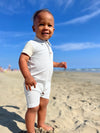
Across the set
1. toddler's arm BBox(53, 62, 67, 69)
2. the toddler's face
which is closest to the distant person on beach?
the toddler's face

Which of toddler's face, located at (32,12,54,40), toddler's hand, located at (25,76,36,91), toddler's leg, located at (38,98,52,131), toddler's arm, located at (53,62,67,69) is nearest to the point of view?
toddler's hand, located at (25,76,36,91)

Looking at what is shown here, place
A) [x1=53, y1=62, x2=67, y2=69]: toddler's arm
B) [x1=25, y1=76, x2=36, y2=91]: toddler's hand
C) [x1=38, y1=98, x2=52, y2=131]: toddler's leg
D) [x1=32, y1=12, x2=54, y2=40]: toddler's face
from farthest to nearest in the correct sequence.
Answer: [x1=53, y1=62, x2=67, y2=69]: toddler's arm, [x1=38, y1=98, x2=52, y2=131]: toddler's leg, [x1=32, y1=12, x2=54, y2=40]: toddler's face, [x1=25, y1=76, x2=36, y2=91]: toddler's hand

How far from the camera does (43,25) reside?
84.4 inches

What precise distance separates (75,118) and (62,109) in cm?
52

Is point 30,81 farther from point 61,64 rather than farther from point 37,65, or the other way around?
point 61,64

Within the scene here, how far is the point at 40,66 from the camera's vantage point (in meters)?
2.12

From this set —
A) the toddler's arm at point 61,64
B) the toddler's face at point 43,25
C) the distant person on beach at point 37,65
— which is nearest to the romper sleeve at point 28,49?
the distant person on beach at point 37,65

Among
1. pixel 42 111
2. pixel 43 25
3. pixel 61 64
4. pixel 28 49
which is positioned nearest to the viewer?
pixel 28 49

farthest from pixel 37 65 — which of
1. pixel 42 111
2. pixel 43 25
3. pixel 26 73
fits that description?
pixel 42 111

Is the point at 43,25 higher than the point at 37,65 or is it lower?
higher

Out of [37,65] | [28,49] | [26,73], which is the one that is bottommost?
[26,73]

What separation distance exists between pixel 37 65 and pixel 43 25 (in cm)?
59

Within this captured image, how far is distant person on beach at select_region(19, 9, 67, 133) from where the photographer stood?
2.00 metres

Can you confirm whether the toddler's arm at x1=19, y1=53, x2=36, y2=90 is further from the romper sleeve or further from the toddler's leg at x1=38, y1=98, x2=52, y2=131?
the toddler's leg at x1=38, y1=98, x2=52, y2=131
